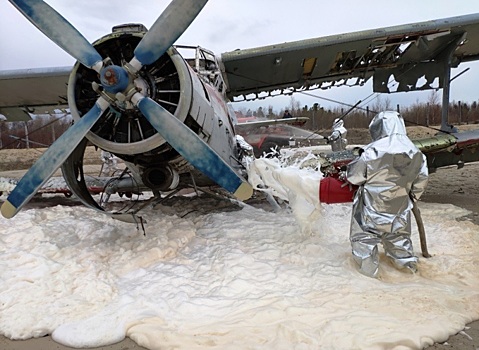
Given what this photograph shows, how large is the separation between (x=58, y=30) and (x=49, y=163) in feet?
4.35

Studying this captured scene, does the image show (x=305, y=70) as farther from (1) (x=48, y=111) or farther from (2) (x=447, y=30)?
(1) (x=48, y=111)

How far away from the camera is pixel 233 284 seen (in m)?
2.98

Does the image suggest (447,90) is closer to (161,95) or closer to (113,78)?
(161,95)

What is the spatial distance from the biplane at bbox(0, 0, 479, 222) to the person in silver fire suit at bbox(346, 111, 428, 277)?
1.00 m

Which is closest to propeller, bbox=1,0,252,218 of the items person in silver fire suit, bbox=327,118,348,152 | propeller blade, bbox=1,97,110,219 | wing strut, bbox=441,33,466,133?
propeller blade, bbox=1,97,110,219

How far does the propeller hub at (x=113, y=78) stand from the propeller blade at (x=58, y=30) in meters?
0.33

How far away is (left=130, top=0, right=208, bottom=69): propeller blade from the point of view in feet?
11.7

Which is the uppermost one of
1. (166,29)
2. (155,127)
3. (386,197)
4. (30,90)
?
(166,29)

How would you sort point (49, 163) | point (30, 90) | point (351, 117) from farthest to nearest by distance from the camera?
point (351, 117), point (30, 90), point (49, 163)

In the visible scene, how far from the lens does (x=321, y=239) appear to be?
3.98 m

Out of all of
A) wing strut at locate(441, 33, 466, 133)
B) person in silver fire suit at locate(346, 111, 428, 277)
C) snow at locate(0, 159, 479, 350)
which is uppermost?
wing strut at locate(441, 33, 466, 133)

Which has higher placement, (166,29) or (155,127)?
(166,29)

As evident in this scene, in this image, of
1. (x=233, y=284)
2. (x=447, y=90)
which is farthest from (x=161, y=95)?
(x=447, y=90)

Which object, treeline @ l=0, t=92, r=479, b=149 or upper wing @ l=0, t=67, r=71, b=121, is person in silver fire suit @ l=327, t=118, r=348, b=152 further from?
treeline @ l=0, t=92, r=479, b=149
